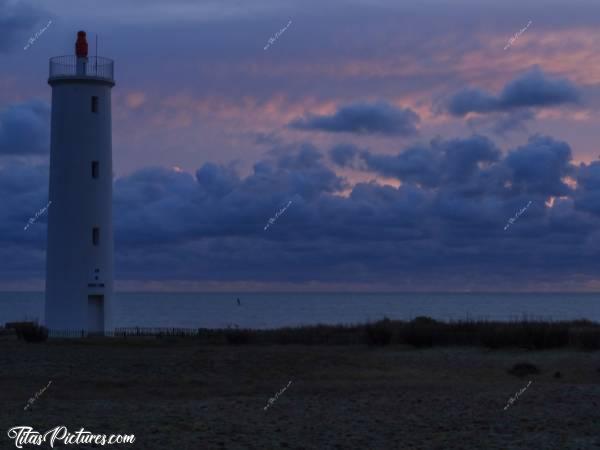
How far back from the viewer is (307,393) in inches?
844

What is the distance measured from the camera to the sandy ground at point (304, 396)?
1566cm

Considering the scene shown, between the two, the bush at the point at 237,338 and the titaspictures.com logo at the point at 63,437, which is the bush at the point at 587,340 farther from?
the titaspictures.com logo at the point at 63,437

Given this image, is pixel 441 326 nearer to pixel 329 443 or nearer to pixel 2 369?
pixel 2 369

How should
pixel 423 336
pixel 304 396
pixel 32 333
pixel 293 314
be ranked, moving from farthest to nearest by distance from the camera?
pixel 293 314, pixel 32 333, pixel 423 336, pixel 304 396

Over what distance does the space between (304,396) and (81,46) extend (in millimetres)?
21834

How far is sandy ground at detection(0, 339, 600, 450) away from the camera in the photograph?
15.7 metres

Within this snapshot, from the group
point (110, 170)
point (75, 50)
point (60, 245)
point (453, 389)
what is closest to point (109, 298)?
point (60, 245)

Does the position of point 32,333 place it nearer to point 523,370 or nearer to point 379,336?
point 379,336

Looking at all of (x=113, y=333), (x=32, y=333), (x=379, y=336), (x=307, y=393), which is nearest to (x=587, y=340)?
(x=379, y=336)

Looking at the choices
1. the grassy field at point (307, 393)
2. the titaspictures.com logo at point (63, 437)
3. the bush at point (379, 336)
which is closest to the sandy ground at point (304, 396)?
the grassy field at point (307, 393)

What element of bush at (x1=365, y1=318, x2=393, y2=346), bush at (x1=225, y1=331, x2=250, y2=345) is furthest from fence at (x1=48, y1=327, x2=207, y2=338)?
bush at (x1=365, y1=318, x2=393, y2=346)

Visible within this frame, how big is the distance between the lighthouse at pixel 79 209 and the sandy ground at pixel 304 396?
3.81m

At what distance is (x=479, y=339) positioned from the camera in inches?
→ 1244

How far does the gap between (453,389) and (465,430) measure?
18.2 ft
